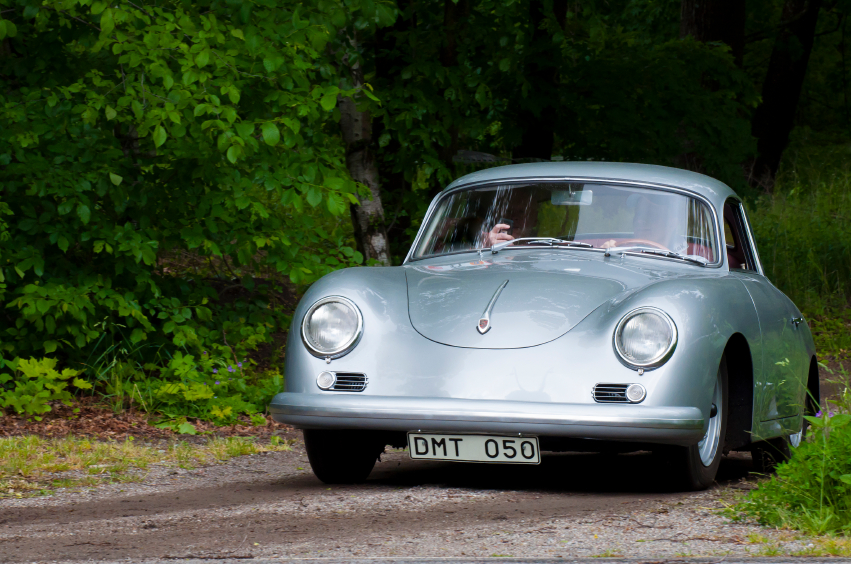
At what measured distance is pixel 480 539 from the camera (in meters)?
3.69

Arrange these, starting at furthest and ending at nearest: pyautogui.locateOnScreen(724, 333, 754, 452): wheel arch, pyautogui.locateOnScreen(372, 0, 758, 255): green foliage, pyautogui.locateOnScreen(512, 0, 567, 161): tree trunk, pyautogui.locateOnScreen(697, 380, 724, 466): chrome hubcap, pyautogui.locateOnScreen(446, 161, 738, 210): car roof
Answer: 1. pyautogui.locateOnScreen(512, 0, 567, 161): tree trunk
2. pyautogui.locateOnScreen(372, 0, 758, 255): green foliage
3. pyautogui.locateOnScreen(446, 161, 738, 210): car roof
4. pyautogui.locateOnScreen(724, 333, 754, 452): wheel arch
5. pyautogui.locateOnScreen(697, 380, 724, 466): chrome hubcap

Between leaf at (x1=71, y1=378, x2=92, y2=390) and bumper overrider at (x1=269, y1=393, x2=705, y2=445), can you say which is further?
leaf at (x1=71, y1=378, x2=92, y2=390)

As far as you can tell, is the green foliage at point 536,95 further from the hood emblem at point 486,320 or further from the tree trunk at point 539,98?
the hood emblem at point 486,320

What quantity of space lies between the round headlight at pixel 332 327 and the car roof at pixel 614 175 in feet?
4.85

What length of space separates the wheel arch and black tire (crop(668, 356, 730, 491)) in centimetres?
7

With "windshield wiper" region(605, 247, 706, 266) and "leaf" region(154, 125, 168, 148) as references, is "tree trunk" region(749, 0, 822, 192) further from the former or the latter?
"leaf" region(154, 125, 168, 148)

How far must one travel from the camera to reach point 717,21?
16.4 metres

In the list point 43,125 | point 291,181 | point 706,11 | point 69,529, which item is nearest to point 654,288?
point 69,529

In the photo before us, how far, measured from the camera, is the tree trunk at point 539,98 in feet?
38.0

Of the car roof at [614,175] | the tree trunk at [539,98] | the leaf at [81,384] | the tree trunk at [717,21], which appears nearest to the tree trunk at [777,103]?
the tree trunk at [717,21]

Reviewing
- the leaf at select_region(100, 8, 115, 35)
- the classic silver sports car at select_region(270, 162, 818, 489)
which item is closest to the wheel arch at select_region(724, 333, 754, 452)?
the classic silver sports car at select_region(270, 162, 818, 489)

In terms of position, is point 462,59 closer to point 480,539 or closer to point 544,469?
point 544,469

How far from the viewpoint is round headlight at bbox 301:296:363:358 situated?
4.73 metres

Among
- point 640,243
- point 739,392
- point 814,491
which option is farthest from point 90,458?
point 814,491
